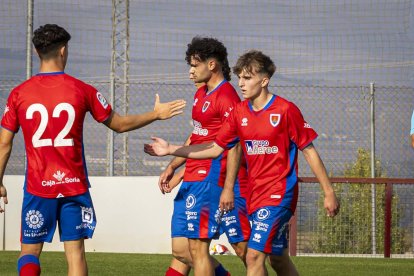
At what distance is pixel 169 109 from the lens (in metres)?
7.66

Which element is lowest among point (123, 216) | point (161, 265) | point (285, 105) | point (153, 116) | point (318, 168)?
point (161, 265)

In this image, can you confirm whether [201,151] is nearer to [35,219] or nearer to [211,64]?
[211,64]

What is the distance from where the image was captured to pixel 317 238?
54.7 feet

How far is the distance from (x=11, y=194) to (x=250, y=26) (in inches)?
194

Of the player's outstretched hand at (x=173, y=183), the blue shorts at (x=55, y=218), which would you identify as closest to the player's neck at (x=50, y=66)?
the blue shorts at (x=55, y=218)

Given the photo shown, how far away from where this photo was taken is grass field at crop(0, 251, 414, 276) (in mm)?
12773

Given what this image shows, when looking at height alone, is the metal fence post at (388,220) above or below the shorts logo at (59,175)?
below

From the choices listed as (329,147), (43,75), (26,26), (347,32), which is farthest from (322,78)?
(43,75)

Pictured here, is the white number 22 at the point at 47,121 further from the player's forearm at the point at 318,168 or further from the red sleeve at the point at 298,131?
the player's forearm at the point at 318,168

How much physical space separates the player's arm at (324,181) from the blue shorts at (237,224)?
118cm

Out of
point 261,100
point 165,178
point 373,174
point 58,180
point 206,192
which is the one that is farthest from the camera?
point 373,174

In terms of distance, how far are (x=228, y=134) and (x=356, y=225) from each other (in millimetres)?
8522

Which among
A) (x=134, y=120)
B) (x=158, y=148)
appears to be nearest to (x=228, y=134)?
(x=158, y=148)

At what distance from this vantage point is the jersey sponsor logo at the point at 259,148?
8117 millimetres
